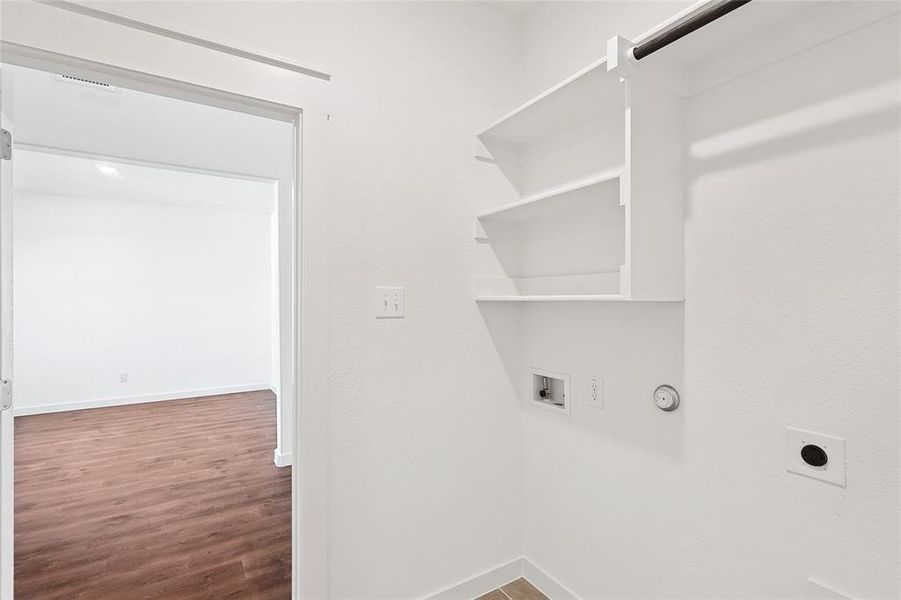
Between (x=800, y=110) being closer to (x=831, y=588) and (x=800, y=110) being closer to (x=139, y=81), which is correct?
(x=831, y=588)

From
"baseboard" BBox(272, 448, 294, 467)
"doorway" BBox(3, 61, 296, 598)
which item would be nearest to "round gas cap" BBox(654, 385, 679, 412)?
"doorway" BBox(3, 61, 296, 598)

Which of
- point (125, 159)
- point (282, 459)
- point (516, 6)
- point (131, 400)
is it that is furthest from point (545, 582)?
point (131, 400)

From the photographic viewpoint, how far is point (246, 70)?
4.56 ft

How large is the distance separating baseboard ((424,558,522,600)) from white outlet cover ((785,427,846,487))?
134 centimetres

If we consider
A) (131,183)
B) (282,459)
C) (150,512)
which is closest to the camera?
(150,512)

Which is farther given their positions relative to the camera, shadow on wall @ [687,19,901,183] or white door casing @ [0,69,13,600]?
white door casing @ [0,69,13,600]

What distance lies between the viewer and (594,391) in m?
1.66

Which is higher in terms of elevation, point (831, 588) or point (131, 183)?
point (131, 183)

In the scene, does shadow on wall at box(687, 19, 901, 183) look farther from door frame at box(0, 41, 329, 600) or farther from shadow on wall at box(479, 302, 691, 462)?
door frame at box(0, 41, 329, 600)

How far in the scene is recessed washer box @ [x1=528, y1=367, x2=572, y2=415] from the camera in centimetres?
179

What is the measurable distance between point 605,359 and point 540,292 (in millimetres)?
425

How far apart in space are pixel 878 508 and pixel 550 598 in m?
1.33

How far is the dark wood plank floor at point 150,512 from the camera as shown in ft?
6.71

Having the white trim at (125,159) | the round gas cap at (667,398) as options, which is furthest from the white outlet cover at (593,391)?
the white trim at (125,159)
